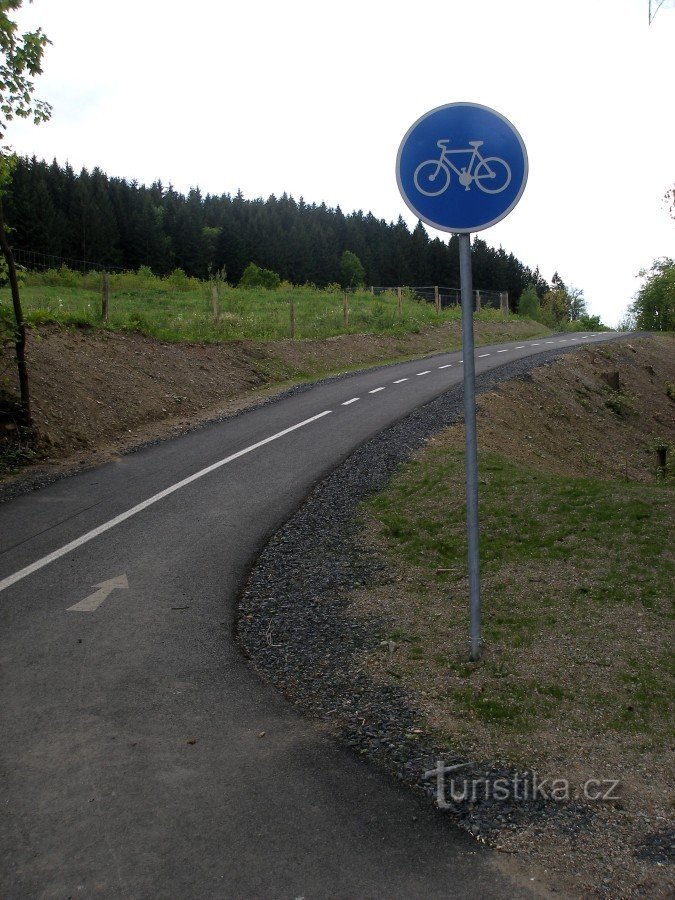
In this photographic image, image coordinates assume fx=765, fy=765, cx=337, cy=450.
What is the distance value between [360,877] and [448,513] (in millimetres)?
5163

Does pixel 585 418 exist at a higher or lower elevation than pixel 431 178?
lower

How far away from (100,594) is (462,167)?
4317 millimetres

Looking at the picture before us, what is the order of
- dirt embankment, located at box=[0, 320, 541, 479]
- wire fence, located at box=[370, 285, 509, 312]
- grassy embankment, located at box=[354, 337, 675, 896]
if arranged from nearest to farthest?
grassy embankment, located at box=[354, 337, 675, 896] → dirt embankment, located at box=[0, 320, 541, 479] → wire fence, located at box=[370, 285, 509, 312]

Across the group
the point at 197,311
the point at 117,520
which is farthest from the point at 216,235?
the point at 117,520

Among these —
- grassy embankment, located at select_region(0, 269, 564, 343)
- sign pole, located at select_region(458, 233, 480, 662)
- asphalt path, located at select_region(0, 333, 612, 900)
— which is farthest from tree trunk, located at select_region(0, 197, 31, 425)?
sign pole, located at select_region(458, 233, 480, 662)

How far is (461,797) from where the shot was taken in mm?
3459

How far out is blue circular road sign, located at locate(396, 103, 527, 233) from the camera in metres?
4.57

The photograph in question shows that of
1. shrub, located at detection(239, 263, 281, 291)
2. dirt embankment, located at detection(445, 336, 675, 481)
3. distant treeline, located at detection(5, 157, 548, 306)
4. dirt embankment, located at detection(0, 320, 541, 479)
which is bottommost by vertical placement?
dirt embankment, located at detection(445, 336, 675, 481)

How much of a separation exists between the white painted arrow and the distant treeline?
235ft

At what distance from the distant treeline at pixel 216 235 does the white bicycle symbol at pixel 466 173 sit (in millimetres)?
73460

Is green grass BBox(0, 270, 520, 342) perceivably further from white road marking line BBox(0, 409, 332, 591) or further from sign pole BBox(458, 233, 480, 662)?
sign pole BBox(458, 233, 480, 662)

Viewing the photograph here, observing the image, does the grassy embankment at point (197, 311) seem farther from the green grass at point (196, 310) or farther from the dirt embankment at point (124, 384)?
the dirt embankment at point (124, 384)

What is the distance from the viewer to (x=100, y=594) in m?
6.32

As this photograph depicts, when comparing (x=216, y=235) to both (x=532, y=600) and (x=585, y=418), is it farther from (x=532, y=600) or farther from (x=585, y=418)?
(x=532, y=600)
